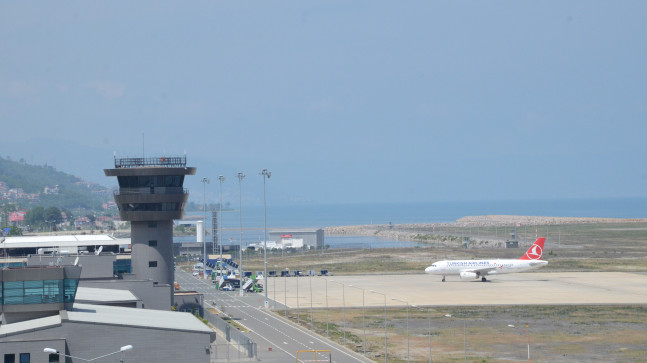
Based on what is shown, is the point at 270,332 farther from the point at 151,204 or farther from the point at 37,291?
the point at 37,291

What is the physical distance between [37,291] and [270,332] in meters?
35.9

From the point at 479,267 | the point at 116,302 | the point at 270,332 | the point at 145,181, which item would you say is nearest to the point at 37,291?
the point at 116,302

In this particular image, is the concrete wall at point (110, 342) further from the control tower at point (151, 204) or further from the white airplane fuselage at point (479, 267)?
the white airplane fuselage at point (479, 267)

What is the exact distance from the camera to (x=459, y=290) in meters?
131

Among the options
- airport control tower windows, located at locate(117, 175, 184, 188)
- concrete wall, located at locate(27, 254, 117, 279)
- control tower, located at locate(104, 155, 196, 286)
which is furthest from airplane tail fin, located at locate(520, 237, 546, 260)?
concrete wall, located at locate(27, 254, 117, 279)

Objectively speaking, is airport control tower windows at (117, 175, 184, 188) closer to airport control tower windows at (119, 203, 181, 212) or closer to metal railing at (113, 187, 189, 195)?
metal railing at (113, 187, 189, 195)

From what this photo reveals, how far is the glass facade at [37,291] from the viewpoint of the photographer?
184 feet

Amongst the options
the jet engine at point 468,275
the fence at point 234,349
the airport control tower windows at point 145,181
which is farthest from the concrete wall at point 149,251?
the jet engine at point 468,275

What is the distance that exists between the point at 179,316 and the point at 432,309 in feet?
156

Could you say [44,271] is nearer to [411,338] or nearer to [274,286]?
[411,338]

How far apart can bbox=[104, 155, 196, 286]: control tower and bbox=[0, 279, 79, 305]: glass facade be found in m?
32.5

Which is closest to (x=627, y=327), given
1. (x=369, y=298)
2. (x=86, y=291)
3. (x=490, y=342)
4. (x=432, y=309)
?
(x=490, y=342)

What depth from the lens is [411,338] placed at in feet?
282

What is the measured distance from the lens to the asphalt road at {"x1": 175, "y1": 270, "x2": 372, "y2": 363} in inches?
2936
